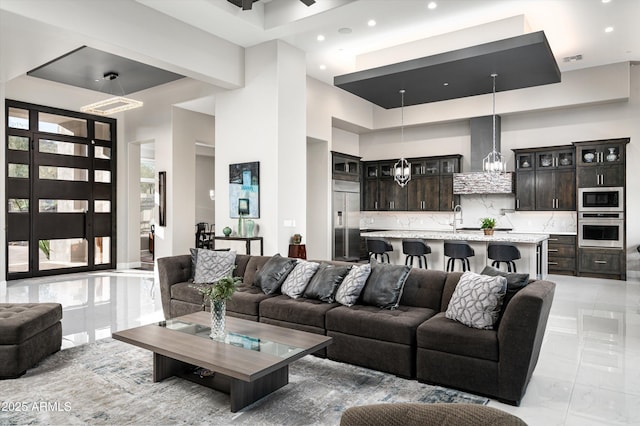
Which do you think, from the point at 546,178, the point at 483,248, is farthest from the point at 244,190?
the point at 546,178

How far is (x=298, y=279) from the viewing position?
4.45 metres

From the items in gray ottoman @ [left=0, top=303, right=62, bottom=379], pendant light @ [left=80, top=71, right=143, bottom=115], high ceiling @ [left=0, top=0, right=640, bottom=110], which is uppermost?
high ceiling @ [left=0, top=0, right=640, bottom=110]

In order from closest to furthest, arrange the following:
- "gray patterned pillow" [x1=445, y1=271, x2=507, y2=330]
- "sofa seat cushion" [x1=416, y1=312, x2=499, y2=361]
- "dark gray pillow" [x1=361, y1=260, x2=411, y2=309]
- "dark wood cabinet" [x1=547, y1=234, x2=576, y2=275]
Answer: "sofa seat cushion" [x1=416, y1=312, x2=499, y2=361] < "gray patterned pillow" [x1=445, y1=271, x2=507, y2=330] < "dark gray pillow" [x1=361, y1=260, x2=411, y2=309] < "dark wood cabinet" [x1=547, y1=234, x2=576, y2=275]

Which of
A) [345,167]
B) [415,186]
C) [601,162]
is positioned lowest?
[415,186]

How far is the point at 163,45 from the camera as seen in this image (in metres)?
5.96

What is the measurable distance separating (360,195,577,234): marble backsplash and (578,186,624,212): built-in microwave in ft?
1.86

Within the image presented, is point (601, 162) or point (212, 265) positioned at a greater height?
point (601, 162)

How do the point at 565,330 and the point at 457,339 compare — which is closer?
the point at 457,339

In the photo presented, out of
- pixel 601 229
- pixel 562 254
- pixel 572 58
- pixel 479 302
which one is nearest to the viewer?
pixel 479 302

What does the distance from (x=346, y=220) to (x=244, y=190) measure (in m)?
3.77

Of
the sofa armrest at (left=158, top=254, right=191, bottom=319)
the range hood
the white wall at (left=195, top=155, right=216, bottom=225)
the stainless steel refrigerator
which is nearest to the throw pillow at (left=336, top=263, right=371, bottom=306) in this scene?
the sofa armrest at (left=158, top=254, right=191, bottom=319)

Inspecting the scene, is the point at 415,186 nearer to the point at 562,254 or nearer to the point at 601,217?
the point at 562,254

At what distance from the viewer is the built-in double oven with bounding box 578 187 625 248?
8055 millimetres

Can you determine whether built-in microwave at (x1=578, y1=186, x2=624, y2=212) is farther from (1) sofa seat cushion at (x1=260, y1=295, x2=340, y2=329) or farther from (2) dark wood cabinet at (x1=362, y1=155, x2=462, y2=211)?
(1) sofa seat cushion at (x1=260, y1=295, x2=340, y2=329)
